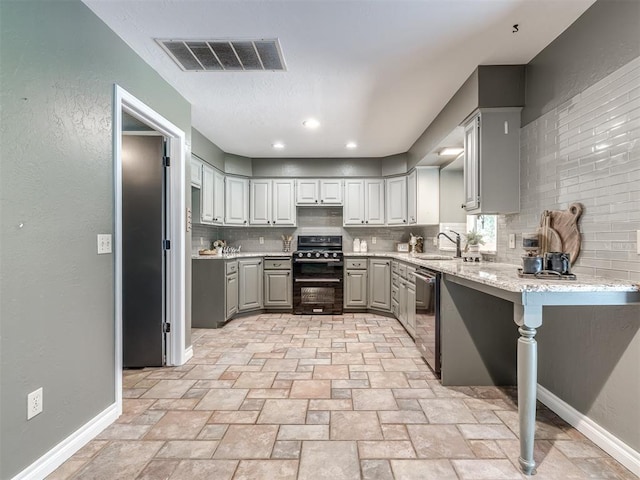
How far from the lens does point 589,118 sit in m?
1.94

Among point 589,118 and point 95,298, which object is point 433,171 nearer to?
point 589,118

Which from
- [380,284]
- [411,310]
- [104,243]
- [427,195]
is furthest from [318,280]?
[104,243]

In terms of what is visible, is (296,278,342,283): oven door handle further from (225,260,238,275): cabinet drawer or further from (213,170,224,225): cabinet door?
(213,170,224,225): cabinet door

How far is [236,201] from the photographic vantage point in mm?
5086

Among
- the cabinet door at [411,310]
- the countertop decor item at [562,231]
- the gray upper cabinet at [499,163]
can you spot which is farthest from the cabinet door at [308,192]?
the countertop decor item at [562,231]

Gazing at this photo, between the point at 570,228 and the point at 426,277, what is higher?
the point at 570,228

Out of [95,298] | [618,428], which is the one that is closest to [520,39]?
[618,428]

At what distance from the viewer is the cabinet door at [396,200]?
16.7ft

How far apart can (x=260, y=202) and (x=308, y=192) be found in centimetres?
80

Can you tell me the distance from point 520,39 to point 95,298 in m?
3.18

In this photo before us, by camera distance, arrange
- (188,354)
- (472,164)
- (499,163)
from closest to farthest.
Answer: (499,163), (472,164), (188,354)

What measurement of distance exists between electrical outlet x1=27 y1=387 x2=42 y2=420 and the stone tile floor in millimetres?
333

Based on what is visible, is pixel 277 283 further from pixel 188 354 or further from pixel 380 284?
pixel 188 354

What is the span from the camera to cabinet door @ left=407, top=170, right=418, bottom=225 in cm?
474
